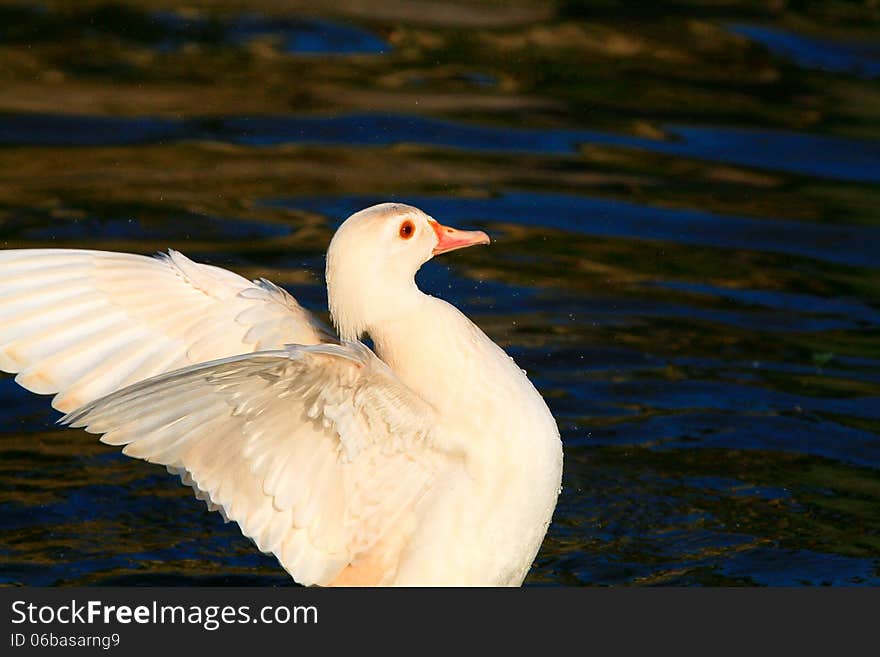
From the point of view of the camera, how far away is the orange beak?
5.80 m

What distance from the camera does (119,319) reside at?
5828 millimetres

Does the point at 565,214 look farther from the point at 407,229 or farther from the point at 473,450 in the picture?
the point at 473,450

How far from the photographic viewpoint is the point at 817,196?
10617mm

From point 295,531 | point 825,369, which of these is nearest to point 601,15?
point 825,369

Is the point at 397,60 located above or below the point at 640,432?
above

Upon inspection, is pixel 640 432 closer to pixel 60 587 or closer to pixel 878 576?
pixel 878 576

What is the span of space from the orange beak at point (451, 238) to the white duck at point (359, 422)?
0.02m

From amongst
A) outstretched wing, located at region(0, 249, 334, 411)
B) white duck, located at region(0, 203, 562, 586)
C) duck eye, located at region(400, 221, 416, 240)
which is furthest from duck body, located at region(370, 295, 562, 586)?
outstretched wing, located at region(0, 249, 334, 411)

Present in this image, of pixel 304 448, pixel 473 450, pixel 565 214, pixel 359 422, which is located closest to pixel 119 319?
pixel 304 448

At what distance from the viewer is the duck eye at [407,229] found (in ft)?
18.2

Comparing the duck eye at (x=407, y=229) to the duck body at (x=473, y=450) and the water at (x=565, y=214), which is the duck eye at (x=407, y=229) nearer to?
the duck body at (x=473, y=450)

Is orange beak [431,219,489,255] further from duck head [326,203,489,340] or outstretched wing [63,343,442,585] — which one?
outstretched wing [63,343,442,585]

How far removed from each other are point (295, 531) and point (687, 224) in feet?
17.4

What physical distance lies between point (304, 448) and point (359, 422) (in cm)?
22
